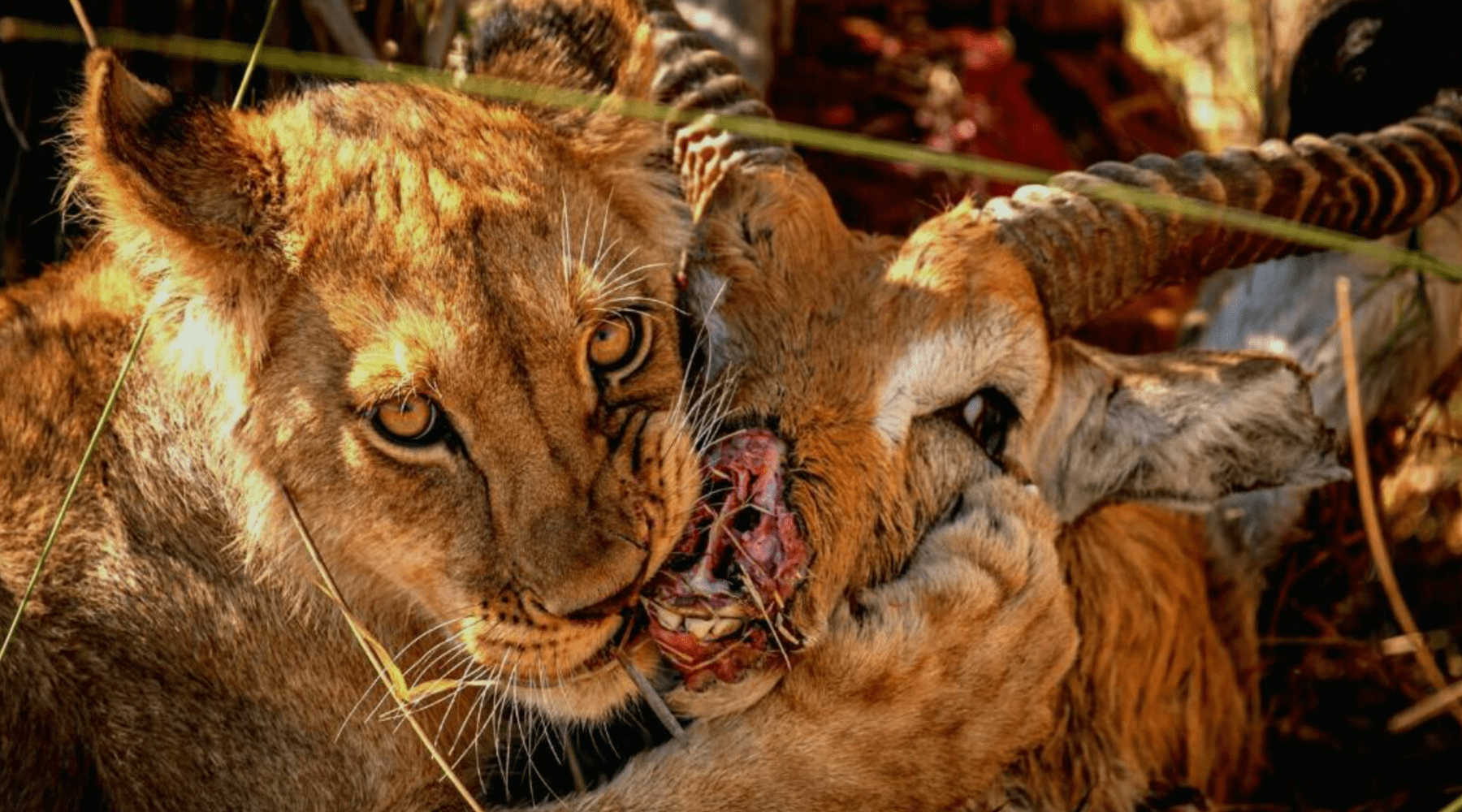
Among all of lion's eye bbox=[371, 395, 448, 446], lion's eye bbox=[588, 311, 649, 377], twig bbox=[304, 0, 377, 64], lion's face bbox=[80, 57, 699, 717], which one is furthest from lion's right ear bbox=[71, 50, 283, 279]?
twig bbox=[304, 0, 377, 64]

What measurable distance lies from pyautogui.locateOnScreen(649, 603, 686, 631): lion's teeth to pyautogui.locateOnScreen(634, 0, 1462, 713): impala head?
29 mm

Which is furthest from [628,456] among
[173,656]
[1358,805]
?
[1358,805]

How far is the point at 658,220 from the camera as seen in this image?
147 inches

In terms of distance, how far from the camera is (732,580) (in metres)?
3.14

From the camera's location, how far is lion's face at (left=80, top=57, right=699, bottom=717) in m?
2.99

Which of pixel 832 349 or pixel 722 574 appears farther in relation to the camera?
pixel 832 349

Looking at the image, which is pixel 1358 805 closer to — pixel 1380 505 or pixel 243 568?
pixel 1380 505

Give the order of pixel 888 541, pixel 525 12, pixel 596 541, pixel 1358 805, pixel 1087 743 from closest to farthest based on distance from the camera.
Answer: pixel 596 541
pixel 888 541
pixel 525 12
pixel 1087 743
pixel 1358 805

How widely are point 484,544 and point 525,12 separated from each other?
125 cm

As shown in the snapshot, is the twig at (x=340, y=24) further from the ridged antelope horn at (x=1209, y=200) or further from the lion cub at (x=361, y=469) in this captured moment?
the ridged antelope horn at (x=1209, y=200)

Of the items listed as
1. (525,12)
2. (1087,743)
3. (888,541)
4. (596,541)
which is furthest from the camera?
(1087,743)

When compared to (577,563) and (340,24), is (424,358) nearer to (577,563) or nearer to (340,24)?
(577,563)

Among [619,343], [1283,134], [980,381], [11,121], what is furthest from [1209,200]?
[11,121]

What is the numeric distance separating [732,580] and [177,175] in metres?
1.22
